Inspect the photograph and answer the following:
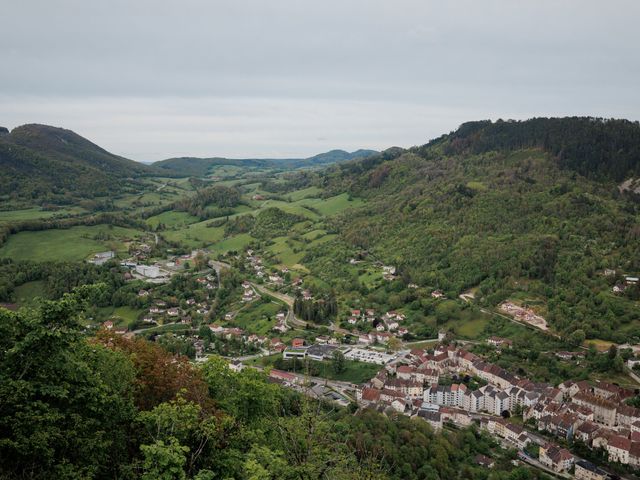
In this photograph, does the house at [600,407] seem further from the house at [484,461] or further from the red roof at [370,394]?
the red roof at [370,394]

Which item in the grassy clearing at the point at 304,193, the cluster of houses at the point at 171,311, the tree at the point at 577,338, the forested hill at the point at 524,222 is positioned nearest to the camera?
the tree at the point at 577,338

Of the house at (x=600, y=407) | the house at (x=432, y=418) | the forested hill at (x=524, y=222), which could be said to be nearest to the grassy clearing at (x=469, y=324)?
the forested hill at (x=524, y=222)

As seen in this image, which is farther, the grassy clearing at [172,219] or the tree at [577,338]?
the grassy clearing at [172,219]

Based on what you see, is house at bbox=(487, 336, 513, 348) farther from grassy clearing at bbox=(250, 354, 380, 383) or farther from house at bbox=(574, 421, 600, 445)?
house at bbox=(574, 421, 600, 445)

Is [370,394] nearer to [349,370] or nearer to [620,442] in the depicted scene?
[349,370]

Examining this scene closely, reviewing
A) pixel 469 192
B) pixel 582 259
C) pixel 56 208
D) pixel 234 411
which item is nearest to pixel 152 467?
pixel 234 411

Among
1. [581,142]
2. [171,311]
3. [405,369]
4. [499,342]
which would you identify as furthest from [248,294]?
[581,142]

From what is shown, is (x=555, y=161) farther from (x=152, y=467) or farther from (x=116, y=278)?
(x=152, y=467)
